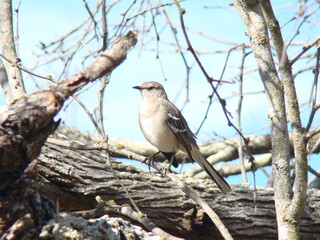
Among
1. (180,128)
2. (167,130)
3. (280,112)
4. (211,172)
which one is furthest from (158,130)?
(280,112)

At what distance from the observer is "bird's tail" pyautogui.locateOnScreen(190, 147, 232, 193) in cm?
449

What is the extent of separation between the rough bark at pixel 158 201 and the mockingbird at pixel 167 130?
92 centimetres

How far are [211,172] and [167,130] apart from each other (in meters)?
0.70

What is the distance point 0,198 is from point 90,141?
469 cm

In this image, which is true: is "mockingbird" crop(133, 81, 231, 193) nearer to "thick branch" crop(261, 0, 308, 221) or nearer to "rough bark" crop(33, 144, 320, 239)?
"rough bark" crop(33, 144, 320, 239)

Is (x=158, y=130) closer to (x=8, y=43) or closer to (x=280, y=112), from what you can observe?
(x=8, y=43)

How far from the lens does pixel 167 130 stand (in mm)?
5461

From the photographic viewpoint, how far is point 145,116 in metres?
5.57

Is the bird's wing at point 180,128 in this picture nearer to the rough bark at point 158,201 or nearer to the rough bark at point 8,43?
the rough bark at point 158,201

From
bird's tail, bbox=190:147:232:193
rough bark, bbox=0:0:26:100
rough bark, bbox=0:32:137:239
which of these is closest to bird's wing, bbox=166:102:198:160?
bird's tail, bbox=190:147:232:193

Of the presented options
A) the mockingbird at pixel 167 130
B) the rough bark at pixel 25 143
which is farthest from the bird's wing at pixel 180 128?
the rough bark at pixel 25 143

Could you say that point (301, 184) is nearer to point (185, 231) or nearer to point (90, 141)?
point (185, 231)

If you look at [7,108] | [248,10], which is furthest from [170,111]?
[7,108]

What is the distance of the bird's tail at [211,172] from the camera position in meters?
4.49
